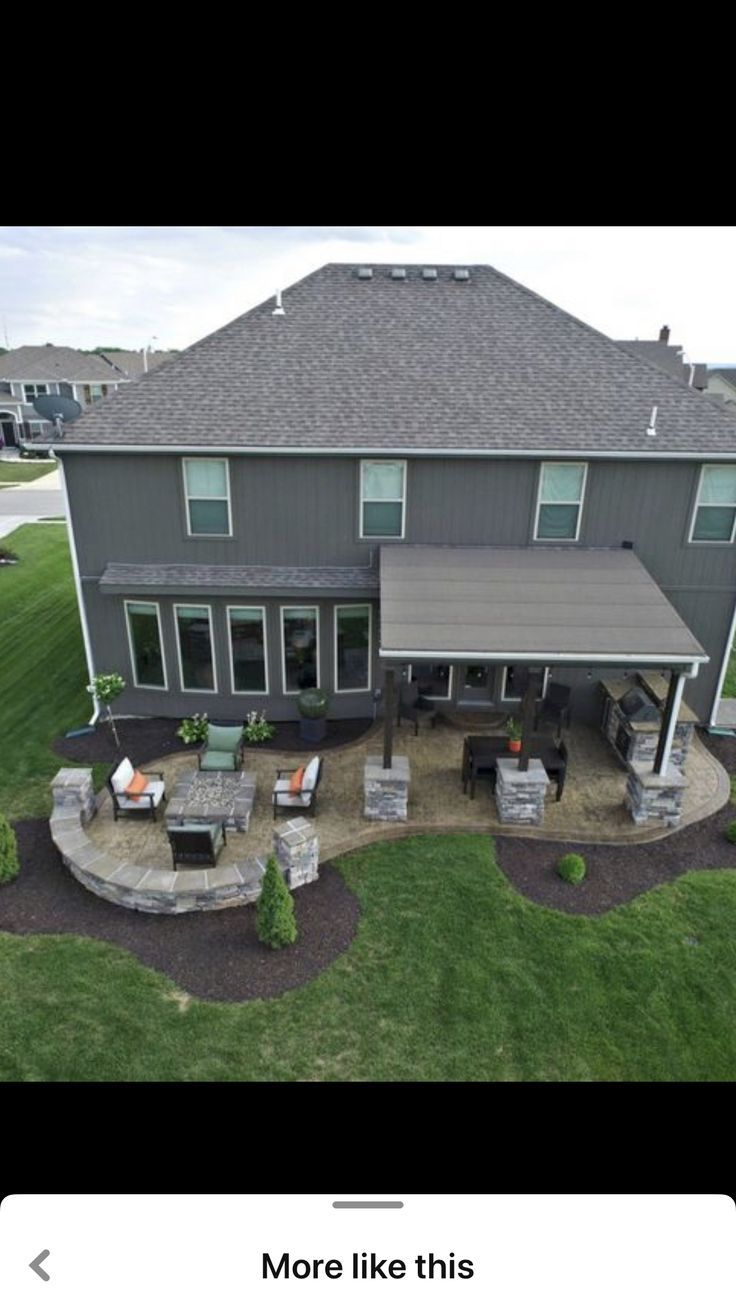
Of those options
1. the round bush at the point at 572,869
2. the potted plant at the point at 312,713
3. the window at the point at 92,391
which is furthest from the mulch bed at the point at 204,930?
the window at the point at 92,391

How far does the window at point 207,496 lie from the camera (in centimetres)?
1230

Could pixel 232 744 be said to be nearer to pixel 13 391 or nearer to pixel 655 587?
pixel 655 587

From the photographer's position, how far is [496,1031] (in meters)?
7.32

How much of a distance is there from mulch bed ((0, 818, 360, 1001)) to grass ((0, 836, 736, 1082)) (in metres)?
0.20

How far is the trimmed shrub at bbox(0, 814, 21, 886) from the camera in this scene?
927 centimetres

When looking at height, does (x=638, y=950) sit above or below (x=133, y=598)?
below

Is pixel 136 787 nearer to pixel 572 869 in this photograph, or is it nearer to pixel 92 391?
pixel 572 869

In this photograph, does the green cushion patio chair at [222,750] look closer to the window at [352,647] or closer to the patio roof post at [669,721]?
the window at [352,647]

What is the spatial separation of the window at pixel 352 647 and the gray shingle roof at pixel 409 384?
117 inches

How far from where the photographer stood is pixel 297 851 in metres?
9.20
